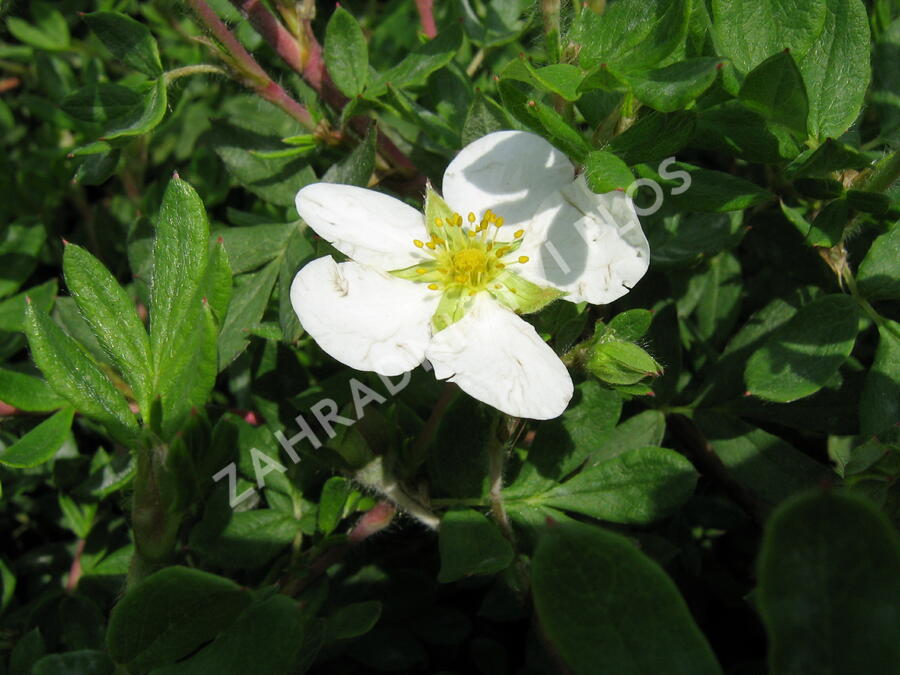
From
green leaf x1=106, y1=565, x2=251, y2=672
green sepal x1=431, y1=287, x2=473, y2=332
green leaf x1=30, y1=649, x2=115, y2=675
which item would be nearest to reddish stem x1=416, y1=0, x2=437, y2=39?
green sepal x1=431, y1=287, x2=473, y2=332

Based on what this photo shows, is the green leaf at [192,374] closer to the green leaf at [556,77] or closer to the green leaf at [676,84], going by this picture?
the green leaf at [556,77]

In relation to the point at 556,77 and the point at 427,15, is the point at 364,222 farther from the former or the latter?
the point at 427,15

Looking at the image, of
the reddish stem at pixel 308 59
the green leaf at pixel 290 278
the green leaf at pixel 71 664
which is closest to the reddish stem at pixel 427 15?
the reddish stem at pixel 308 59

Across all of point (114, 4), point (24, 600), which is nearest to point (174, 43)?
point (114, 4)

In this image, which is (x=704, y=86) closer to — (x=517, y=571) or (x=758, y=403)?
(x=758, y=403)

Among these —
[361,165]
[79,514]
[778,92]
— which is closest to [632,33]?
[778,92]
